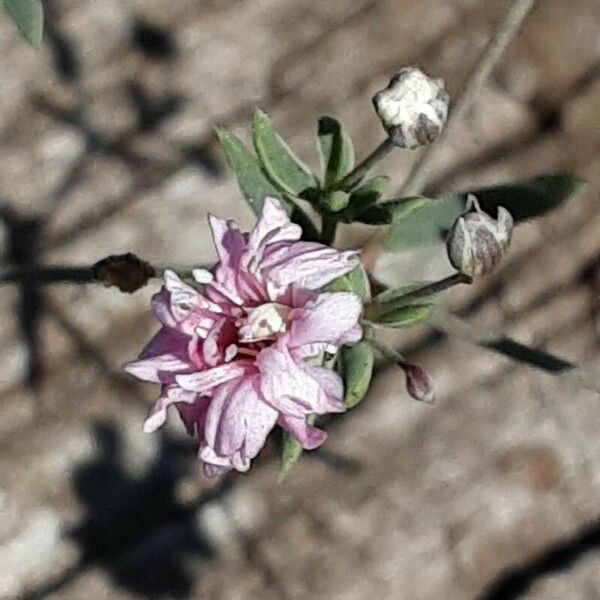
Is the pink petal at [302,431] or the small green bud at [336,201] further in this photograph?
the small green bud at [336,201]

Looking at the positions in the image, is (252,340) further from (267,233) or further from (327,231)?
(327,231)

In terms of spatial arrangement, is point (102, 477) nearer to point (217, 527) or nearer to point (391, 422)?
point (217, 527)

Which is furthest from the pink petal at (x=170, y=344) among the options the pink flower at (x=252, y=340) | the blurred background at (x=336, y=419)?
the blurred background at (x=336, y=419)

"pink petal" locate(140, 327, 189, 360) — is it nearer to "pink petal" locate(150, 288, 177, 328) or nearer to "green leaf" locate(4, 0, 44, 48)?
"pink petal" locate(150, 288, 177, 328)

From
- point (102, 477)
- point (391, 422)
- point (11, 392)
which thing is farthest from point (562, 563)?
point (11, 392)

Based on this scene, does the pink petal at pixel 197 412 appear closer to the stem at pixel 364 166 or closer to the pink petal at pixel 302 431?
the pink petal at pixel 302 431

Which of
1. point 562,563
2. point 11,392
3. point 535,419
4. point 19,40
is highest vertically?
point 19,40

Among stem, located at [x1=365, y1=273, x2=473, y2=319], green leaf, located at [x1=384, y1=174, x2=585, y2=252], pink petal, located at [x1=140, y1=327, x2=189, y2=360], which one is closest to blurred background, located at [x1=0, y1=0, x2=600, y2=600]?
green leaf, located at [x1=384, y1=174, x2=585, y2=252]
